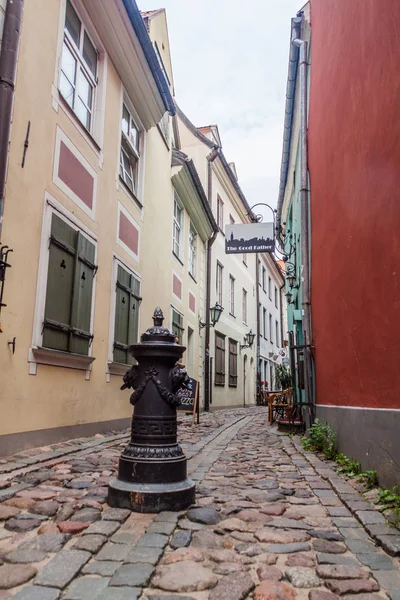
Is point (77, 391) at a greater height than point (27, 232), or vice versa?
point (27, 232)

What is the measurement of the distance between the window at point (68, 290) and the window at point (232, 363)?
12.1 meters

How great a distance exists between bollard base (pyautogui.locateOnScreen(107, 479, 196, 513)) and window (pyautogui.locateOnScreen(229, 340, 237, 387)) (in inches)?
587

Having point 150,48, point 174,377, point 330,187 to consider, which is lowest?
point 174,377

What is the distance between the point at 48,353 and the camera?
17.1ft

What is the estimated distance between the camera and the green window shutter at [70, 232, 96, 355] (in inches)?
234

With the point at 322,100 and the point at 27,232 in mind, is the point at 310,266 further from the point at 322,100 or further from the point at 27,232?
the point at 27,232

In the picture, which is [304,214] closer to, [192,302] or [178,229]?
[178,229]

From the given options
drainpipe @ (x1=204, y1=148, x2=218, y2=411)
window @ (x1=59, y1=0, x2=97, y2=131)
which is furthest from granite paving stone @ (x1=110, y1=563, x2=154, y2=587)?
drainpipe @ (x1=204, y1=148, x2=218, y2=411)

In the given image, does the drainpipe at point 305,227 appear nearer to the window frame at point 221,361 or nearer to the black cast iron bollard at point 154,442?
the black cast iron bollard at point 154,442

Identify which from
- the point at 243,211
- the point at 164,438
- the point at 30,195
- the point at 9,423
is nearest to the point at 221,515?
the point at 164,438

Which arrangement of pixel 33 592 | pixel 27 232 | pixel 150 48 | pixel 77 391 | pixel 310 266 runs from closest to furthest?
pixel 33 592 < pixel 27 232 < pixel 77 391 < pixel 310 266 < pixel 150 48

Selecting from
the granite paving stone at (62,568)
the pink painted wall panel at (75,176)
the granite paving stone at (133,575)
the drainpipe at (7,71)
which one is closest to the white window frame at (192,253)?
the pink painted wall panel at (75,176)

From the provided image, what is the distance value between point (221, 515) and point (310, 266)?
4965 millimetres

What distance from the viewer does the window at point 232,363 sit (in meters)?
18.1
